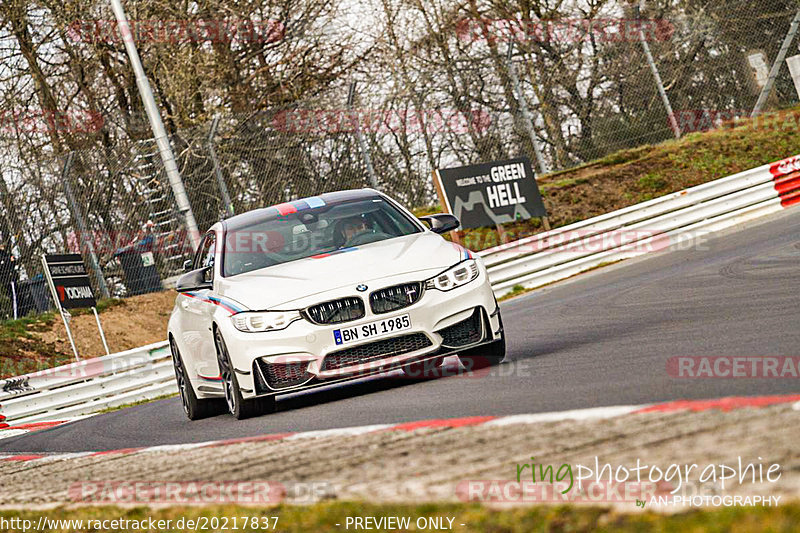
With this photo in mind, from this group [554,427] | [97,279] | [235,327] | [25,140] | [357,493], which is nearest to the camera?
[357,493]

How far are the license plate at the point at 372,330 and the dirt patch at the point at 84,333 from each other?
1278cm

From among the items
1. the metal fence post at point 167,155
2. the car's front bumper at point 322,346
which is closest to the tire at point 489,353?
the car's front bumper at point 322,346

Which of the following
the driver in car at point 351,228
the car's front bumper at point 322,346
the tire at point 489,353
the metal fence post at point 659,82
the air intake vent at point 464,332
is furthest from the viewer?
the metal fence post at point 659,82

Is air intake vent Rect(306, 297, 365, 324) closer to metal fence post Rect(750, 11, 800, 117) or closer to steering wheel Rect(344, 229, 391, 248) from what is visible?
steering wheel Rect(344, 229, 391, 248)

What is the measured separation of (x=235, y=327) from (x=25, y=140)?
19.9m

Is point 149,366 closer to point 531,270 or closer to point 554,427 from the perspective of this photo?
point 531,270

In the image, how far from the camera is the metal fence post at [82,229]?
19.5 m

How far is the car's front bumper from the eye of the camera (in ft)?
25.3

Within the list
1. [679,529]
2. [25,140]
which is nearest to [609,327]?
[679,529]

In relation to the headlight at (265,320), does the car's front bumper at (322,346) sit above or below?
below

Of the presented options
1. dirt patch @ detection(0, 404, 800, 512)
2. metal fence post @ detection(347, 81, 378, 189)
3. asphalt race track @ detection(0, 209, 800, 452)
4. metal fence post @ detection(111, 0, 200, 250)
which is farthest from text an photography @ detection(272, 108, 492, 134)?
dirt patch @ detection(0, 404, 800, 512)

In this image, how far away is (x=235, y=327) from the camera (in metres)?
7.94
